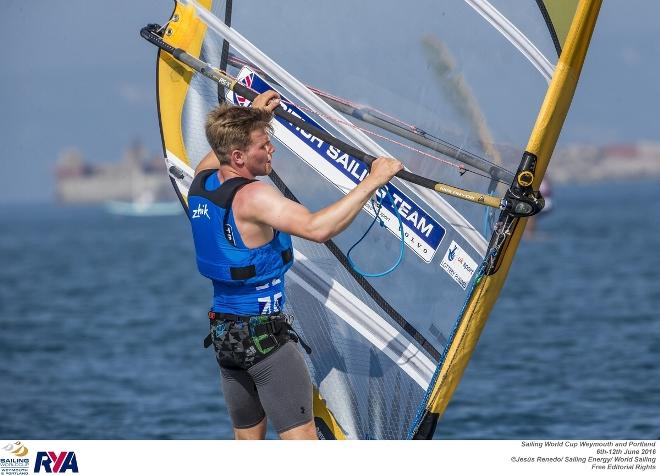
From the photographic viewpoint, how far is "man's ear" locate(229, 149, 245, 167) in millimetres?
4262

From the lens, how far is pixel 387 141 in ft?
17.1

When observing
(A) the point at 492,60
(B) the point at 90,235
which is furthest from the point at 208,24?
(B) the point at 90,235

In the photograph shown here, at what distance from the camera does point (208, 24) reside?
5.32 metres

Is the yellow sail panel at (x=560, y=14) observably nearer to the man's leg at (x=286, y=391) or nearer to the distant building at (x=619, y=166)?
the man's leg at (x=286, y=391)

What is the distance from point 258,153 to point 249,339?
2.40ft

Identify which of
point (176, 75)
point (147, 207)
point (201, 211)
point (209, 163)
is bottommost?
point (201, 211)

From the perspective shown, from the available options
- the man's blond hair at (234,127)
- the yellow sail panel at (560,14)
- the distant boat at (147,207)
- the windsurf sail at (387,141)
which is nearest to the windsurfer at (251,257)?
the man's blond hair at (234,127)

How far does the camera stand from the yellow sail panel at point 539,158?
14.7 feet

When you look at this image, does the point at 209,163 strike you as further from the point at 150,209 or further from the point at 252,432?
the point at 150,209

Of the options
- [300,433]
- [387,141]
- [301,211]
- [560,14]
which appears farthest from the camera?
[387,141]

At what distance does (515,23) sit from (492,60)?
193 millimetres
